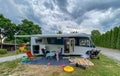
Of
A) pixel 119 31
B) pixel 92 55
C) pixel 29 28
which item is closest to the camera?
pixel 92 55

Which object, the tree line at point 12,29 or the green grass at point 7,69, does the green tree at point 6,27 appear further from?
the green grass at point 7,69

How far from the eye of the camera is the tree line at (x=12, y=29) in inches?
1289

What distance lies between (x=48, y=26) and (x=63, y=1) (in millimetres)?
10011

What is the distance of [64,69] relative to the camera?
8234 millimetres

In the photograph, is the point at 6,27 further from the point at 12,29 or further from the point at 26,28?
the point at 26,28

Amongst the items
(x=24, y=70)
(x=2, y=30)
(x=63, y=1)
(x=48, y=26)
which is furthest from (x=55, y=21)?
(x=24, y=70)

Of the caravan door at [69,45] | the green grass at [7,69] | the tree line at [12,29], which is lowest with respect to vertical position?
the green grass at [7,69]

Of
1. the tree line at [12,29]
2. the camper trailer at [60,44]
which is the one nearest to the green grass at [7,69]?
the camper trailer at [60,44]

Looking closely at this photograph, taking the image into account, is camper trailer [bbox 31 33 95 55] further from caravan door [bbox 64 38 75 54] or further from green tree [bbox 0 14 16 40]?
green tree [bbox 0 14 16 40]

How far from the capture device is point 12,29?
3450cm

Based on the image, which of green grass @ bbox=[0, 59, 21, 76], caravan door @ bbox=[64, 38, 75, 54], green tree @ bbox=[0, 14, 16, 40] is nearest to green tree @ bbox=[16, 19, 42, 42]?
green tree @ bbox=[0, 14, 16, 40]

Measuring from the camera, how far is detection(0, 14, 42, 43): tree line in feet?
107

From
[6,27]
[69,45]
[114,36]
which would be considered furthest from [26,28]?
[69,45]

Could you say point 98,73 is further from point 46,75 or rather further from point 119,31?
point 119,31
